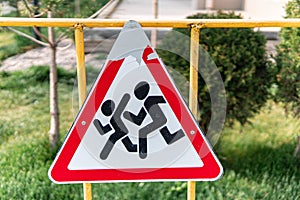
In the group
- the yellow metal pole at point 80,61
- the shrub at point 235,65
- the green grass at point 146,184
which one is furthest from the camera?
the shrub at point 235,65

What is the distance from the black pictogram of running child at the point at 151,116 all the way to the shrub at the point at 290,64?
1740 mm

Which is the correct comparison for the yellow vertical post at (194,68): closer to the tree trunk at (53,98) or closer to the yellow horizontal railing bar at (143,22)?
the yellow horizontal railing bar at (143,22)

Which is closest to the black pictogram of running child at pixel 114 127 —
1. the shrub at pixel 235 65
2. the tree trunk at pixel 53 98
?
the shrub at pixel 235 65

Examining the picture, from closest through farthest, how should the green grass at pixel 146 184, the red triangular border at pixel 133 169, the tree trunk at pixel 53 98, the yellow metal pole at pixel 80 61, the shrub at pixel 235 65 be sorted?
the red triangular border at pixel 133 169, the yellow metal pole at pixel 80 61, the green grass at pixel 146 184, the shrub at pixel 235 65, the tree trunk at pixel 53 98

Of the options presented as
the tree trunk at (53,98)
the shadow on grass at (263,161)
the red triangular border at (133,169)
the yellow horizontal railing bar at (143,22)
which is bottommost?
the shadow on grass at (263,161)

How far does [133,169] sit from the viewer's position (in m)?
1.75

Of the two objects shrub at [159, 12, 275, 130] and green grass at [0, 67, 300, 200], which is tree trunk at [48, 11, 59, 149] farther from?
shrub at [159, 12, 275, 130]

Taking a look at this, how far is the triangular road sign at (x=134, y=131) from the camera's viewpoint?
168 cm

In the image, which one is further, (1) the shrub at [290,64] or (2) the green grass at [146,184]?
(1) the shrub at [290,64]

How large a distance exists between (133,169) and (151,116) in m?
0.23

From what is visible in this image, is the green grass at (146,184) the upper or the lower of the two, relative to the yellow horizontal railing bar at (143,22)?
lower

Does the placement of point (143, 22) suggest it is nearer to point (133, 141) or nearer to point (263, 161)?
point (133, 141)

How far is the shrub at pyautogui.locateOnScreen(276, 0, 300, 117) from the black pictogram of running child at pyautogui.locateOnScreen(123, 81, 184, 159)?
1.74 metres

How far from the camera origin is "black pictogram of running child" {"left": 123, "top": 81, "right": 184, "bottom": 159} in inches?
66.6
